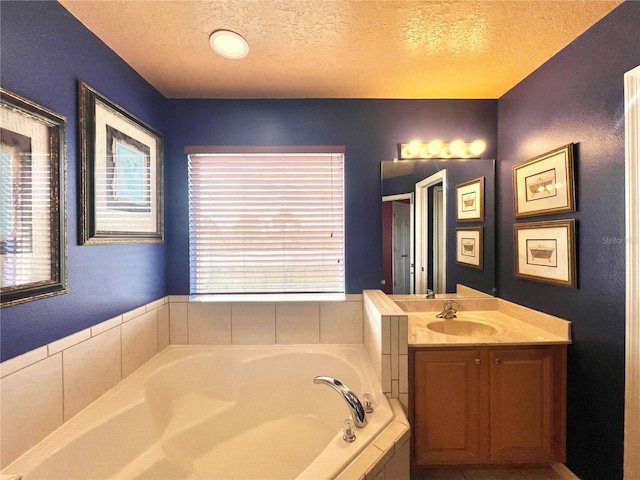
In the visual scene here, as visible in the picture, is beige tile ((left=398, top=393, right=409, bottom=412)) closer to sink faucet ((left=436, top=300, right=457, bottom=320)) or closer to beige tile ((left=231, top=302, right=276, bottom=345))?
sink faucet ((left=436, top=300, right=457, bottom=320))

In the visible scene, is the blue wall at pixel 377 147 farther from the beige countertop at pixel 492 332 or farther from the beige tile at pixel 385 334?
the beige tile at pixel 385 334

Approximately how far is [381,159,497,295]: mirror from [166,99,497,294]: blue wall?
0.29 ft

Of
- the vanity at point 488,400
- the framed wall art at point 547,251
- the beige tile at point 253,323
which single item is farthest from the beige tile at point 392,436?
the framed wall art at point 547,251

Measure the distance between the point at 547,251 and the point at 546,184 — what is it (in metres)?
0.40

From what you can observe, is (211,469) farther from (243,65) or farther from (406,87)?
(406,87)

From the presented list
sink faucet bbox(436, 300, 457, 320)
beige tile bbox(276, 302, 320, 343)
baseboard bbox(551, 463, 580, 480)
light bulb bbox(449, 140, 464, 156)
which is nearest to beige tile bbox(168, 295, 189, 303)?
beige tile bbox(276, 302, 320, 343)

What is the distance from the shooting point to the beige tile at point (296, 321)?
2029mm

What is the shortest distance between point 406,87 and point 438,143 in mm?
473

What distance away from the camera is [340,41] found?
1.44 metres

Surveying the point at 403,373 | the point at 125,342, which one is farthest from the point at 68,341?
the point at 403,373

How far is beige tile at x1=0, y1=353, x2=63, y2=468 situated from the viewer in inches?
38.6

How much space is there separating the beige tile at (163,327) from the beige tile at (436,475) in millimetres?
1832

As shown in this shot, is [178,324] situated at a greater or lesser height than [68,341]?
lesser

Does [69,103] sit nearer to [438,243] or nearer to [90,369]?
[90,369]
